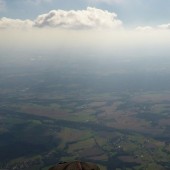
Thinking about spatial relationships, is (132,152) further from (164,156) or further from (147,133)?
(147,133)

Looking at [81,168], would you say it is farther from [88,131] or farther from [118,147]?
[88,131]

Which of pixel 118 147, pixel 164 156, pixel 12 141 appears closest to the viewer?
pixel 164 156

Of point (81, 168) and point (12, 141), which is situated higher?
point (81, 168)

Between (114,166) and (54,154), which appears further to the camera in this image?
(54,154)

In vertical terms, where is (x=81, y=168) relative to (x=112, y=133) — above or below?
above

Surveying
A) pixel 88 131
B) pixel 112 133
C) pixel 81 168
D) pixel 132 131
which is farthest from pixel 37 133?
pixel 81 168

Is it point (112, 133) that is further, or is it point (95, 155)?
point (112, 133)

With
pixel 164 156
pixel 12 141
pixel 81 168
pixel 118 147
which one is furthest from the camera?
pixel 12 141

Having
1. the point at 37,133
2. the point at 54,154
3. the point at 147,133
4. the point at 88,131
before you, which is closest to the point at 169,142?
the point at 147,133

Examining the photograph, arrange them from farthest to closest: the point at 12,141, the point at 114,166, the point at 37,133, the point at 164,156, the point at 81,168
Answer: the point at 37,133 < the point at 12,141 < the point at 164,156 < the point at 114,166 < the point at 81,168
